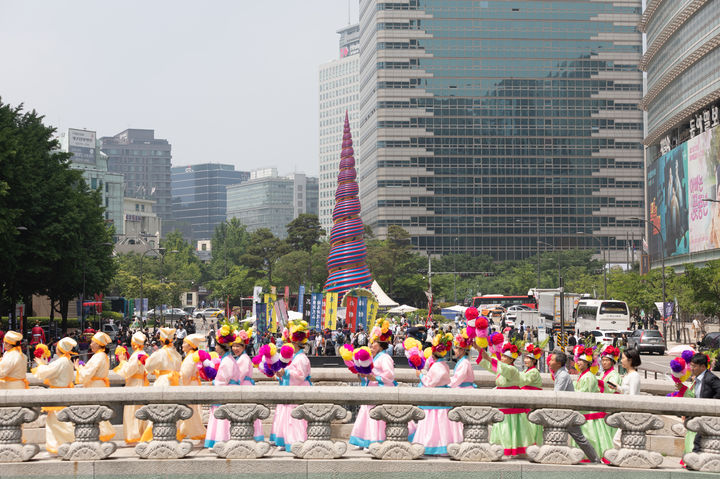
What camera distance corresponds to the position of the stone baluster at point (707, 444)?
10391 millimetres

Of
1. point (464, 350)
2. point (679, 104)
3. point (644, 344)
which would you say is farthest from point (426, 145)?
point (464, 350)

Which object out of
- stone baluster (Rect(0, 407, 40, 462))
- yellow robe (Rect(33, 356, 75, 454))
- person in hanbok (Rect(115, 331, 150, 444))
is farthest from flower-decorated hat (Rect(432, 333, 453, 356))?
stone baluster (Rect(0, 407, 40, 462))

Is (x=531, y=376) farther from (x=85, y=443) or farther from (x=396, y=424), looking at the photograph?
(x=85, y=443)

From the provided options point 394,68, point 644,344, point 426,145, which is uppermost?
point 394,68

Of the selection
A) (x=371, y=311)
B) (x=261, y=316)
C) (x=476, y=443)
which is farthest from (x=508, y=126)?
(x=476, y=443)

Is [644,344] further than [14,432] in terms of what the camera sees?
Yes

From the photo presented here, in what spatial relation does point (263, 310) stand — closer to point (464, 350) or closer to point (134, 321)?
point (464, 350)

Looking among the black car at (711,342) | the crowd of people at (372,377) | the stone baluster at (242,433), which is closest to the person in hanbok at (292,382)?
the crowd of people at (372,377)

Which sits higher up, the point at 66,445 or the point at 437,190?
the point at 437,190

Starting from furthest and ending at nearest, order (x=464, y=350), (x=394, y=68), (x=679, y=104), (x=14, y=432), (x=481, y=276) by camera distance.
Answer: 1. (x=394, y=68)
2. (x=481, y=276)
3. (x=679, y=104)
4. (x=464, y=350)
5. (x=14, y=432)

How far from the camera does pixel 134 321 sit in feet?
291

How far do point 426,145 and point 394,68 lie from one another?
46.4 feet

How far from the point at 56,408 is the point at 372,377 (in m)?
4.38

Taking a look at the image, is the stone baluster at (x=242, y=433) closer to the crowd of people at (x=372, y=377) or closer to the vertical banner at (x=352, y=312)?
the crowd of people at (x=372, y=377)
